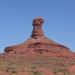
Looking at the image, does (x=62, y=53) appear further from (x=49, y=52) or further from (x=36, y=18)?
(x=36, y=18)

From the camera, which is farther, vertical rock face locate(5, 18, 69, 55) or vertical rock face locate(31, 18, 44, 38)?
vertical rock face locate(31, 18, 44, 38)

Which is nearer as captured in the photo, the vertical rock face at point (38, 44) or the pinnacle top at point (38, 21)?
the vertical rock face at point (38, 44)

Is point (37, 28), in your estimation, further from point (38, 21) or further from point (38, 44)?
point (38, 44)

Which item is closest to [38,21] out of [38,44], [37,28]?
[37,28]

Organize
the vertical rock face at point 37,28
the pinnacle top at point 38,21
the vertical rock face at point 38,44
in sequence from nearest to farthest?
the vertical rock face at point 38,44 < the vertical rock face at point 37,28 < the pinnacle top at point 38,21

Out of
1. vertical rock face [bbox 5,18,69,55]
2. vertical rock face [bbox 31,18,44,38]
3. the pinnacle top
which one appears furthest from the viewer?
the pinnacle top

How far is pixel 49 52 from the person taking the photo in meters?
74.3

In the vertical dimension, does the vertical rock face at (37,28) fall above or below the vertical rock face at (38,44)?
above

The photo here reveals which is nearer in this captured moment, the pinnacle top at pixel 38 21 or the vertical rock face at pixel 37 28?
the vertical rock face at pixel 37 28

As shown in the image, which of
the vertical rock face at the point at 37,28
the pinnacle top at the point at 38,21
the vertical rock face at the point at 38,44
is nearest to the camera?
the vertical rock face at the point at 38,44

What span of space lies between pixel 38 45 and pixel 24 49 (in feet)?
11.1

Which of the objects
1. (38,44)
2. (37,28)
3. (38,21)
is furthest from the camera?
(37,28)

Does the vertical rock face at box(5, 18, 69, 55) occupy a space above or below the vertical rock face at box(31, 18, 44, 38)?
below

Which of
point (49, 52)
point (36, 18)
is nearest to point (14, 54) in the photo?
point (49, 52)
